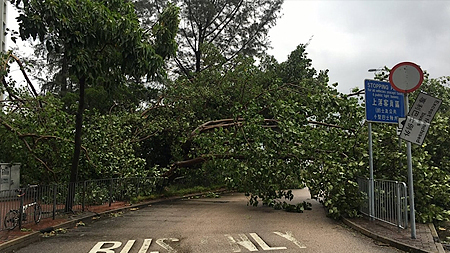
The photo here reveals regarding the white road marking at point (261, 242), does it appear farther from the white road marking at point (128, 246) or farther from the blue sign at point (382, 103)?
the blue sign at point (382, 103)

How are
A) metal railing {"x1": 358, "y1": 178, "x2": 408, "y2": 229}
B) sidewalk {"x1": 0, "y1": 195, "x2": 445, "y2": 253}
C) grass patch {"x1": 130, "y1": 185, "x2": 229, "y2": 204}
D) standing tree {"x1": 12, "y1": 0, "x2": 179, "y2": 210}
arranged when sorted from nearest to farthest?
1. sidewalk {"x1": 0, "y1": 195, "x2": 445, "y2": 253}
2. metal railing {"x1": 358, "y1": 178, "x2": 408, "y2": 229}
3. standing tree {"x1": 12, "y1": 0, "x2": 179, "y2": 210}
4. grass patch {"x1": 130, "y1": 185, "x2": 229, "y2": 204}

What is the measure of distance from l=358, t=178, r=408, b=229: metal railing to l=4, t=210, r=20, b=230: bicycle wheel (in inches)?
347

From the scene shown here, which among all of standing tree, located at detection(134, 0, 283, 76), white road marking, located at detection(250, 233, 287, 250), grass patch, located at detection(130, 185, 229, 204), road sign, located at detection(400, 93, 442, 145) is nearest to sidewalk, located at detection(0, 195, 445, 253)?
road sign, located at detection(400, 93, 442, 145)

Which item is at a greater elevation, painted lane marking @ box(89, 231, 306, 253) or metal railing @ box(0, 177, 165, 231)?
metal railing @ box(0, 177, 165, 231)

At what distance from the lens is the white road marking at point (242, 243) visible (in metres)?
7.68

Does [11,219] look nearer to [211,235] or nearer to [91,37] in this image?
[211,235]

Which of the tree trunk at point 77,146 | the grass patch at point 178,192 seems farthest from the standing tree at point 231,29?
the tree trunk at point 77,146

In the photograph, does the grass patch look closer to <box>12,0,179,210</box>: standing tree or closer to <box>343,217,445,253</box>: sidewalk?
<box>12,0,179,210</box>: standing tree

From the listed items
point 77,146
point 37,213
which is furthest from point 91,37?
point 37,213

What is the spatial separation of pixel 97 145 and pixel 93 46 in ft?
17.4

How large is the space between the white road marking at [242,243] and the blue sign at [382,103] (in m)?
4.75

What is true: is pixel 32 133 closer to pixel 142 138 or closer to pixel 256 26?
pixel 142 138

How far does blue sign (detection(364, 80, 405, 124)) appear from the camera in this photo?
10477 mm

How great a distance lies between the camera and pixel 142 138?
62.5 feet
